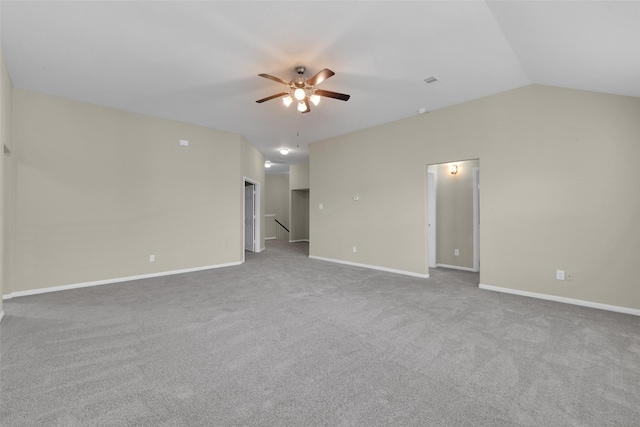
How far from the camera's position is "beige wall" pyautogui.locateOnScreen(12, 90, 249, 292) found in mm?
3961

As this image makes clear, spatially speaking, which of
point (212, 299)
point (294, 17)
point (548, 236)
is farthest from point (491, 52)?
point (212, 299)

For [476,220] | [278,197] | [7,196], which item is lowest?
[476,220]

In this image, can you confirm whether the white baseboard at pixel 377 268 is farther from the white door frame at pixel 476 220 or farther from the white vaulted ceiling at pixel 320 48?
the white vaulted ceiling at pixel 320 48

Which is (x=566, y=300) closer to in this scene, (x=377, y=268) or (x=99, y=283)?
(x=377, y=268)

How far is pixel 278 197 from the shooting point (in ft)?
40.0

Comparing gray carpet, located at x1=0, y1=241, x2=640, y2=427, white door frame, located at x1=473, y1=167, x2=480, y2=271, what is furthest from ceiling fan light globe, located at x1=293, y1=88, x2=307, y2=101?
white door frame, located at x1=473, y1=167, x2=480, y2=271

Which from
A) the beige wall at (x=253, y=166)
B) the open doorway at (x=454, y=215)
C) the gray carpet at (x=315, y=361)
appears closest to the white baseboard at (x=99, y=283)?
the gray carpet at (x=315, y=361)

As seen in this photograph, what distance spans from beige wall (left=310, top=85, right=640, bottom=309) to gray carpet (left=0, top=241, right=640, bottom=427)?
0.49m

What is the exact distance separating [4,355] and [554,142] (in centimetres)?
611

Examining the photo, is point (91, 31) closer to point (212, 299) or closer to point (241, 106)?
point (241, 106)

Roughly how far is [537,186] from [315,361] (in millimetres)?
3716

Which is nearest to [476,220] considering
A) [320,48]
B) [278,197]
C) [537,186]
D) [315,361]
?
[537,186]

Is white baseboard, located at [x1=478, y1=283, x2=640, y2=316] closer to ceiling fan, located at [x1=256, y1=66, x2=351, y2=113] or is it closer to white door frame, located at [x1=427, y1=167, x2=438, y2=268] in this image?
white door frame, located at [x1=427, y1=167, x2=438, y2=268]

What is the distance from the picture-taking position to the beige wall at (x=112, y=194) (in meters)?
3.96
